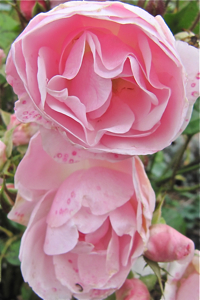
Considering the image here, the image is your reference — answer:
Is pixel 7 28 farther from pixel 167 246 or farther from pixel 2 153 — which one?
pixel 167 246

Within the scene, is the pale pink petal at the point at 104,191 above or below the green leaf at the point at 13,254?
above

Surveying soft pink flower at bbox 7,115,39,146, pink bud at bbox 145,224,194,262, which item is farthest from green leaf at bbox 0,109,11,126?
pink bud at bbox 145,224,194,262

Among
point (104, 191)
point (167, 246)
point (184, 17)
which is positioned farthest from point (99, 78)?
point (184, 17)

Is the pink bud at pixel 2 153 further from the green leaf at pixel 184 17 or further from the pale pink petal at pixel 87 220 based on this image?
the green leaf at pixel 184 17

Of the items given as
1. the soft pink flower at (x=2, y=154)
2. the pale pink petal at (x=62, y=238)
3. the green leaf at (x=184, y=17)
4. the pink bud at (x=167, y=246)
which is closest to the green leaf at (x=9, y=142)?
the soft pink flower at (x=2, y=154)

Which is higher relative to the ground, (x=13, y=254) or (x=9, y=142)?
(x=9, y=142)

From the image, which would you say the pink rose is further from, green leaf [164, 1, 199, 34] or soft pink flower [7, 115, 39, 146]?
green leaf [164, 1, 199, 34]
